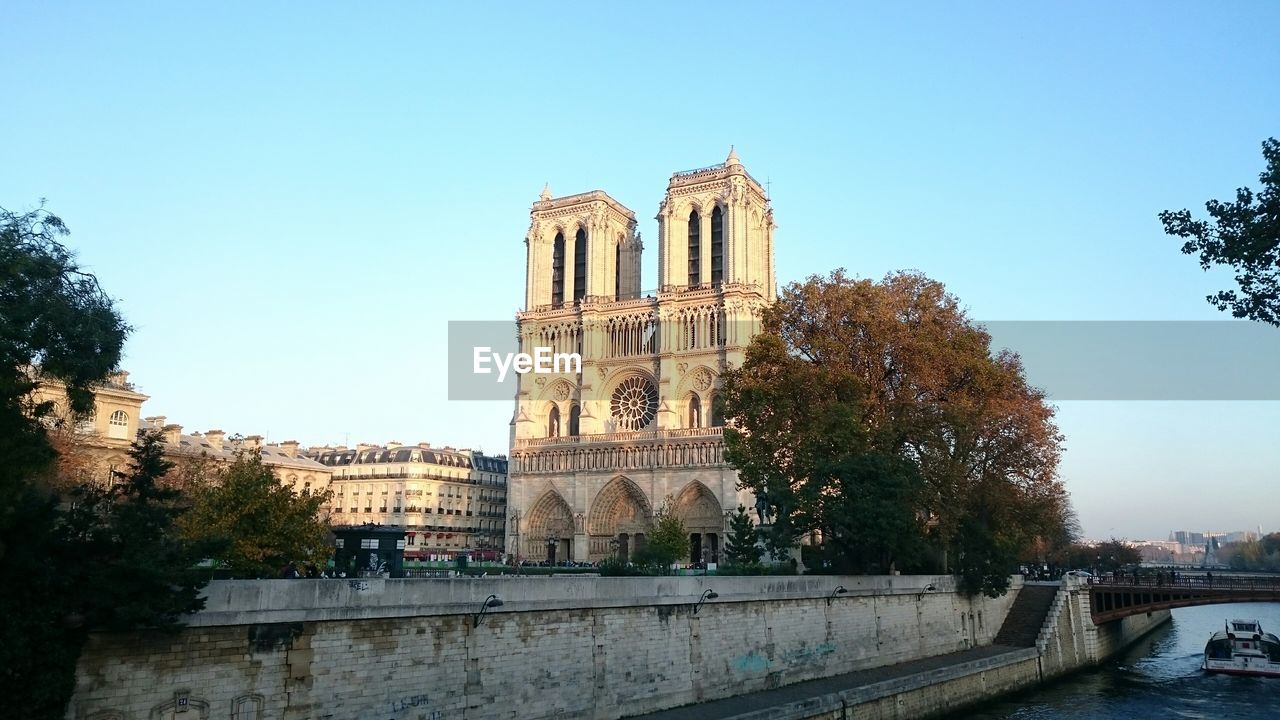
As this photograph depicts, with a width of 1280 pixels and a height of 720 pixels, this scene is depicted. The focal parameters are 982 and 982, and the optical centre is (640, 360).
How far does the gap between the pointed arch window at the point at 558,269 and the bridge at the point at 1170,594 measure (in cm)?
3976

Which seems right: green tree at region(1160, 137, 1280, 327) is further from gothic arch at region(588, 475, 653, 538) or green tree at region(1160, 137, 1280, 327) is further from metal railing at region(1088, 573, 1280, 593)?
gothic arch at region(588, 475, 653, 538)


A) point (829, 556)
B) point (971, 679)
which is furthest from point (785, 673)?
point (829, 556)

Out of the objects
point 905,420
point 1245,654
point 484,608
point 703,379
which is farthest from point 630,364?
point 484,608

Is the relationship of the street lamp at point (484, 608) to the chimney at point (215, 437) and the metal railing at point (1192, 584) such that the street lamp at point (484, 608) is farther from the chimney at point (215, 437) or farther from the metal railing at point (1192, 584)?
the chimney at point (215, 437)

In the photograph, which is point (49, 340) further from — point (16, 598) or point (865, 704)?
point (865, 704)

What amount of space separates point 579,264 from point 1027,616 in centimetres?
4042

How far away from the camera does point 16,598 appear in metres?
11.6

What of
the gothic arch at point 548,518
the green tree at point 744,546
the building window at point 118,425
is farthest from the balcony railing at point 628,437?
the building window at point 118,425

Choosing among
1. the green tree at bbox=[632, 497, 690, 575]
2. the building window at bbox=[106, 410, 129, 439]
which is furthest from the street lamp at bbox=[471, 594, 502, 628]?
the building window at bbox=[106, 410, 129, 439]

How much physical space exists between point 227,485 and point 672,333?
40013 millimetres

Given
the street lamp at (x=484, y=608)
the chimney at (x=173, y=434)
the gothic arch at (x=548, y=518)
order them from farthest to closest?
the gothic arch at (x=548, y=518), the chimney at (x=173, y=434), the street lamp at (x=484, y=608)

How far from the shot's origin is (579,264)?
227ft

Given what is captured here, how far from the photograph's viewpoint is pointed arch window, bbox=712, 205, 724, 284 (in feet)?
211

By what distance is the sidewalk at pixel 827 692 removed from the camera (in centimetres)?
2002
